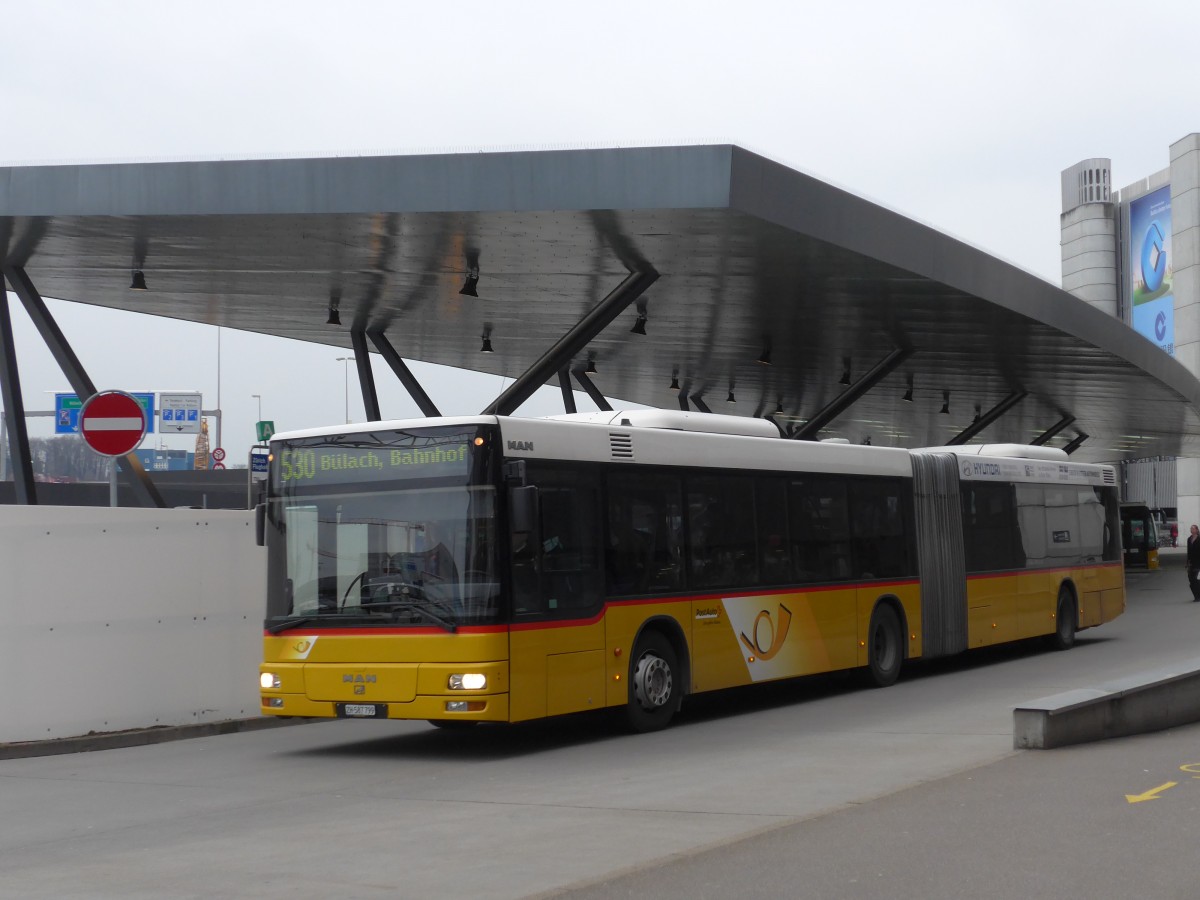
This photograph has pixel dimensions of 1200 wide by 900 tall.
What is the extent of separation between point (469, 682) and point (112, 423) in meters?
5.04

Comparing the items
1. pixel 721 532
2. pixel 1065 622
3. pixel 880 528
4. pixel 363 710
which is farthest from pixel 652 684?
pixel 1065 622

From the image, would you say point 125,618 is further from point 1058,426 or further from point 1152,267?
point 1152,267

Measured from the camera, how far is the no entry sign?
14.2 meters

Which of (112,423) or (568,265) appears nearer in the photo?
(112,423)

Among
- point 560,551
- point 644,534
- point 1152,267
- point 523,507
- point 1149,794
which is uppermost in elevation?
point 1152,267

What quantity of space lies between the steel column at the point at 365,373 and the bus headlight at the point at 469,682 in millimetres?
16794

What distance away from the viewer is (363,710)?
12.0 m

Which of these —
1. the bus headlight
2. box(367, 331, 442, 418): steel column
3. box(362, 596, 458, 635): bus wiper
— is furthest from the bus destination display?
box(367, 331, 442, 418): steel column

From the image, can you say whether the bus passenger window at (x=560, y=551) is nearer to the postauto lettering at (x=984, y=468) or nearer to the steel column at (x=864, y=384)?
the postauto lettering at (x=984, y=468)

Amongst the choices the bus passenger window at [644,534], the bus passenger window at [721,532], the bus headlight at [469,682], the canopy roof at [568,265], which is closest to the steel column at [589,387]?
the canopy roof at [568,265]

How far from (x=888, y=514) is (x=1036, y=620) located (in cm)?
462

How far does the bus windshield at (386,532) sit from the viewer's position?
1178 cm

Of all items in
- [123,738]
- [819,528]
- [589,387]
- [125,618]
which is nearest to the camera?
[123,738]

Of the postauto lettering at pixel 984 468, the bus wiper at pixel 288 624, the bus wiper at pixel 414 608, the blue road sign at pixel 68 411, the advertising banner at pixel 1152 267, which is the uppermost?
the advertising banner at pixel 1152 267
